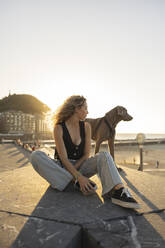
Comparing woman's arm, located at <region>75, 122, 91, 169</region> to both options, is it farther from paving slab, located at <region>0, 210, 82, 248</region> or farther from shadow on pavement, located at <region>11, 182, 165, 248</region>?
paving slab, located at <region>0, 210, 82, 248</region>

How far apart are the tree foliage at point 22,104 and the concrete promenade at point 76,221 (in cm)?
8543

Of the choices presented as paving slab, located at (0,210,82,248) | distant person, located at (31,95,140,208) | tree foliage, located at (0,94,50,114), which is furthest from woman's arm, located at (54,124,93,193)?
tree foliage, located at (0,94,50,114)

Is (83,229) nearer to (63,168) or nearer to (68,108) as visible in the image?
(63,168)

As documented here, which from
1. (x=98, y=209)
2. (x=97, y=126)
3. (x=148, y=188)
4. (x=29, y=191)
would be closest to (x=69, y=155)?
(x=29, y=191)

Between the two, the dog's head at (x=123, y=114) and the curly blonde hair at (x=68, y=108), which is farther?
the dog's head at (x=123, y=114)

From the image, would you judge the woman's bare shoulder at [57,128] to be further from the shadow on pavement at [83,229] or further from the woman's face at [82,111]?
the shadow on pavement at [83,229]

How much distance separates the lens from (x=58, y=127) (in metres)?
2.32

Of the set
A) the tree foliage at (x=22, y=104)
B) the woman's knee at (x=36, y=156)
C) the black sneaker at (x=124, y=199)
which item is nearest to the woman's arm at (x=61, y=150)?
the woman's knee at (x=36, y=156)

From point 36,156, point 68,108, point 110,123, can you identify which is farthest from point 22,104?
point 36,156

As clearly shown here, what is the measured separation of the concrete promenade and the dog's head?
93.8 inches

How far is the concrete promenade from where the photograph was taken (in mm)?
1188

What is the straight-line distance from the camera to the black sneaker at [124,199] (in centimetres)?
167

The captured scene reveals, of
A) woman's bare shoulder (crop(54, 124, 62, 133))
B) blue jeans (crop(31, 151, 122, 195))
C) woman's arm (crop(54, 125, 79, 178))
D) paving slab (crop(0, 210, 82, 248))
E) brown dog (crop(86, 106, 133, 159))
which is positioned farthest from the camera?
brown dog (crop(86, 106, 133, 159))

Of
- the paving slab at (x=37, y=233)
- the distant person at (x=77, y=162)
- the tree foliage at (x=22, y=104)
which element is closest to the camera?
the paving slab at (x=37, y=233)
